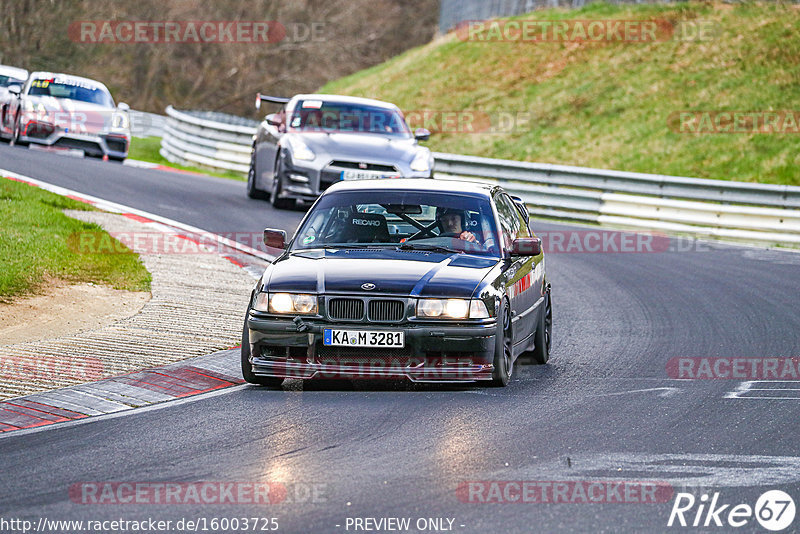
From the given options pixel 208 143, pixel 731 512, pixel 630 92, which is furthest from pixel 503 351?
pixel 630 92

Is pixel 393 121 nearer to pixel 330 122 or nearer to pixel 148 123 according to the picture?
pixel 330 122

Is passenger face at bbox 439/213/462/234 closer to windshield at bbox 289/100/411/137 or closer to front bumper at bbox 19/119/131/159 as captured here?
windshield at bbox 289/100/411/137

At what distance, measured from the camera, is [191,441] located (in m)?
7.52

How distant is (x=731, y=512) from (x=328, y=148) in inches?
557

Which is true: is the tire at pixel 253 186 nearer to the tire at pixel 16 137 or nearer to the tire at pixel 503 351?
the tire at pixel 16 137

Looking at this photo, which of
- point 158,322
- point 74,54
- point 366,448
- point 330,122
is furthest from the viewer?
point 74,54

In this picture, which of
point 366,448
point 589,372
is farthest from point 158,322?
point 366,448

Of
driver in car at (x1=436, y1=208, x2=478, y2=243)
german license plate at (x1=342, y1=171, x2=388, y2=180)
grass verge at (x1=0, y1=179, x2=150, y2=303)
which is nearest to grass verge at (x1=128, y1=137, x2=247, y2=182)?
german license plate at (x1=342, y1=171, x2=388, y2=180)

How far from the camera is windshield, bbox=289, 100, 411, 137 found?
20688 mm

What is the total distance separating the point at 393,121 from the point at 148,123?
26.3 meters

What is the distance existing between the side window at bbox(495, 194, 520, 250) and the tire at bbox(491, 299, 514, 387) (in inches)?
37.6

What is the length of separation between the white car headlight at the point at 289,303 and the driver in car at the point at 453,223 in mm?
1581

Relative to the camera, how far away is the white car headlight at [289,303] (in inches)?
348

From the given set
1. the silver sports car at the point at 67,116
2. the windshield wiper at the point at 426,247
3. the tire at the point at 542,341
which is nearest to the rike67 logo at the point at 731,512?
the windshield wiper at the point at 426,247
